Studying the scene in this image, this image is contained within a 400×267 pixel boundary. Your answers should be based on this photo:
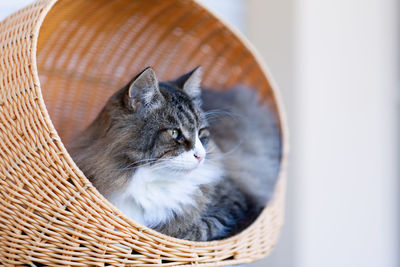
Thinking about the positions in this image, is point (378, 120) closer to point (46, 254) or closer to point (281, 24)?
point (281, 24)

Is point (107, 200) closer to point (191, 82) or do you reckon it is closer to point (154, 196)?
point (154, 196)

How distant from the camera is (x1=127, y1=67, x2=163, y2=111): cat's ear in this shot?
104 cm

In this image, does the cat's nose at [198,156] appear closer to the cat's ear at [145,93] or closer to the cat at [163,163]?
the cat at [163,163]

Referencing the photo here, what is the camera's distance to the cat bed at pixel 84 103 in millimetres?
909

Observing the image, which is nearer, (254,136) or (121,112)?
(121,112)

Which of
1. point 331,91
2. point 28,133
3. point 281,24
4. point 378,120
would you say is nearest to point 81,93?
point 28,133

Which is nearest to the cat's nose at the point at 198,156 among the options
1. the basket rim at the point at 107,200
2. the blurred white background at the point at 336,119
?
the basket rim at the point at 107,200

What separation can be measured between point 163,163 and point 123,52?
0.72m

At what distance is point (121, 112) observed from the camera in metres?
1.11

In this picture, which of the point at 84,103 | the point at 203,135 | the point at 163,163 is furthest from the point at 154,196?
the point at 84,103

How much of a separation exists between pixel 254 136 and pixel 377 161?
1141mm

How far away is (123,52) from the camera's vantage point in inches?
64.9

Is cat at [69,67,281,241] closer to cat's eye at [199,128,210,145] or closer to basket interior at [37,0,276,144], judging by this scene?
cat's eye at [199,128,210,145]

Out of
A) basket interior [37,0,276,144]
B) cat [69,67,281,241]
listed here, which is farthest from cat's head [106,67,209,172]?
basket interior [37,0,276,144]
